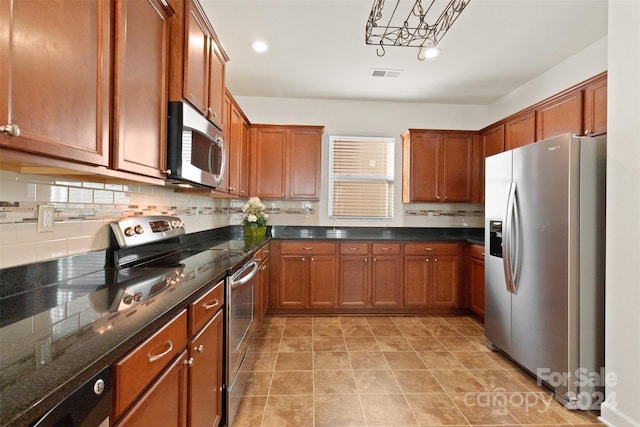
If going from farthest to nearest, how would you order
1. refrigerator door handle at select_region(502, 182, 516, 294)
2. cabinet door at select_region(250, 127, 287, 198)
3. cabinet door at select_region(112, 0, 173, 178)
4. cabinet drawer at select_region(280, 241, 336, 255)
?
cabinet door at select_region(250, 127, 287, 198) < cabinet drawer at select_region(280, 241, 336, 255) < refrigerator door handle at select_region(502, 182, 516, 294) < cabinet door at select_region(112, 0, 173, 178)

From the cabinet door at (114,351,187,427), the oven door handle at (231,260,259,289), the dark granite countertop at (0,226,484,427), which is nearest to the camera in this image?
the dark granite countertop at (0,226,484,427)

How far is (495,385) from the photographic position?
214 cm

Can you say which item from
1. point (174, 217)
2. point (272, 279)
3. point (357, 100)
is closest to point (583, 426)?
point (272, 279)

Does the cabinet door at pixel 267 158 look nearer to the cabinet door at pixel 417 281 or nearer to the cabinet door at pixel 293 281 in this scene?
the cabinet door at pixel 293 281

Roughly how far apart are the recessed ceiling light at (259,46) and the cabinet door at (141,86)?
123cm

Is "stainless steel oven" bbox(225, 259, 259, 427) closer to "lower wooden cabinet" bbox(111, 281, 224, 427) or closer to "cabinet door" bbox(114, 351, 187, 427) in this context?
"lower wooden cabinet" bbox(111, 281, 224, 427)

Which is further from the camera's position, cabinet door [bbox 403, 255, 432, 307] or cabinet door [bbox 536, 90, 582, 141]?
cabinet door [bbox 403, 255, 432, 307]

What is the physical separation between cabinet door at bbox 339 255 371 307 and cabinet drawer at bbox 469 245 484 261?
1.20m

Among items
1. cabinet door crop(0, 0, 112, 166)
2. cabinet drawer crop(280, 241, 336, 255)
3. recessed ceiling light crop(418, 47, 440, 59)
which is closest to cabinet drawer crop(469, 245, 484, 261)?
cabinet drawer crop(280, 241, 336, 255)

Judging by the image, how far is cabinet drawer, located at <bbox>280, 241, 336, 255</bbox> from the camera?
3461 millimetres

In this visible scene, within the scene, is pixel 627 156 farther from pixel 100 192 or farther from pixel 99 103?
pixel 100 192

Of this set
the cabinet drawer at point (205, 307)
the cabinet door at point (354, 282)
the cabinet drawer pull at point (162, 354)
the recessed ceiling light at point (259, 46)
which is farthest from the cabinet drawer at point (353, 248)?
the cabinet drawer pull at point (162, 354)

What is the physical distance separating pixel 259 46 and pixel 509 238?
2.70m

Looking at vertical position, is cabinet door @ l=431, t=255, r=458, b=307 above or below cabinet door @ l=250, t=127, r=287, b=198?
below
